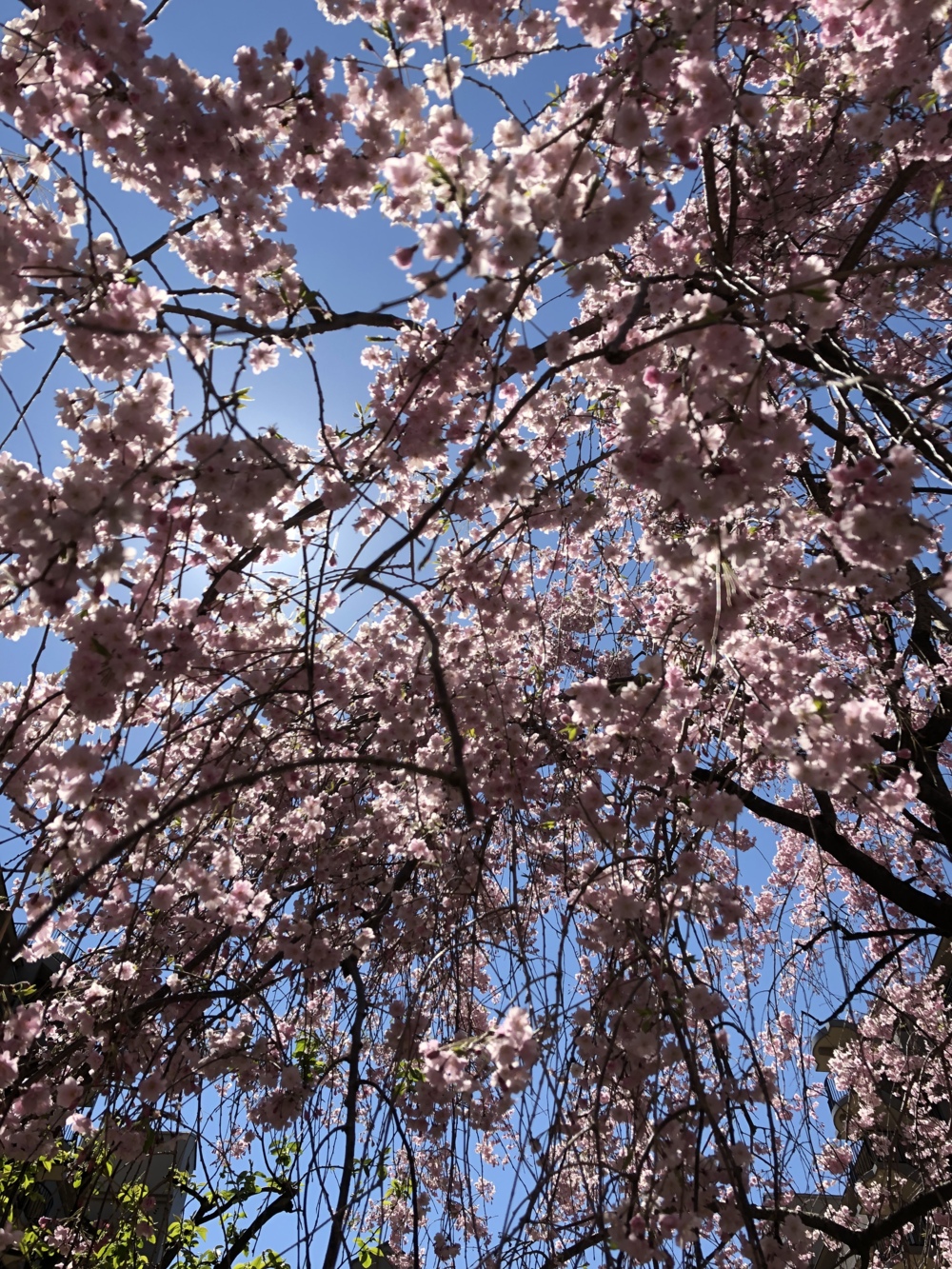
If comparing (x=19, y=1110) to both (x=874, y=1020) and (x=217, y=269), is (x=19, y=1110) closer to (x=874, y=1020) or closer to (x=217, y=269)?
(x=217, y=269)

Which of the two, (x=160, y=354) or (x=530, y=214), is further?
(x=160, y=354)

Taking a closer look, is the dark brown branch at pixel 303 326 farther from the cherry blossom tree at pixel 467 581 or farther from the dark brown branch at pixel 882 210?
the dark brown branch at pixel 882 210

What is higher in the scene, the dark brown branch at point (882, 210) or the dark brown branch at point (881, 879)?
the dark brown branch at point (882, 210)

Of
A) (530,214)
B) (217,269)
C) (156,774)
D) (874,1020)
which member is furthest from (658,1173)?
(874,1020)

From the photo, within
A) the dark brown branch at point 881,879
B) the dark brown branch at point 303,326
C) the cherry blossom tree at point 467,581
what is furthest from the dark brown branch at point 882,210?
the dark brown branch at point 881,879

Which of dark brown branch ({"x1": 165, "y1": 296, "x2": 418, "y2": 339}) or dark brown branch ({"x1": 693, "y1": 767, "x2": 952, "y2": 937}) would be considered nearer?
dark brown branch ({"x1": 165, "y1": 296, "x2": 418, "y2": 339})

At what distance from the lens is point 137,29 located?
2223 mm

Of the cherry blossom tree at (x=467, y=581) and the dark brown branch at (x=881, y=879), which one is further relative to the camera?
the dark brown branch at (x=881, y=879)

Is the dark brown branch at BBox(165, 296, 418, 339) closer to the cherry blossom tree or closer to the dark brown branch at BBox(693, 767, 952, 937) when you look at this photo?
the cherry blossom tree

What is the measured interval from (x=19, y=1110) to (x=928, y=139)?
430 cm

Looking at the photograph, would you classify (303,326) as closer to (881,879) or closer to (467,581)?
(467,581)

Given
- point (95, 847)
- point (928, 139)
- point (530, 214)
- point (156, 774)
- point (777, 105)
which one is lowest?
point (95, 847)

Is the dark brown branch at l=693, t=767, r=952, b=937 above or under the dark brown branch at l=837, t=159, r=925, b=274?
under

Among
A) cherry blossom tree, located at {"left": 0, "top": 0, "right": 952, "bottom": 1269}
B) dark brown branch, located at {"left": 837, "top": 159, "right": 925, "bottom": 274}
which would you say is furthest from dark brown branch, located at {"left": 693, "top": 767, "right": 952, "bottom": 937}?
dark brown branch, located at {"left": 837, "top": 159, "right": 925, "bottom": 274}
